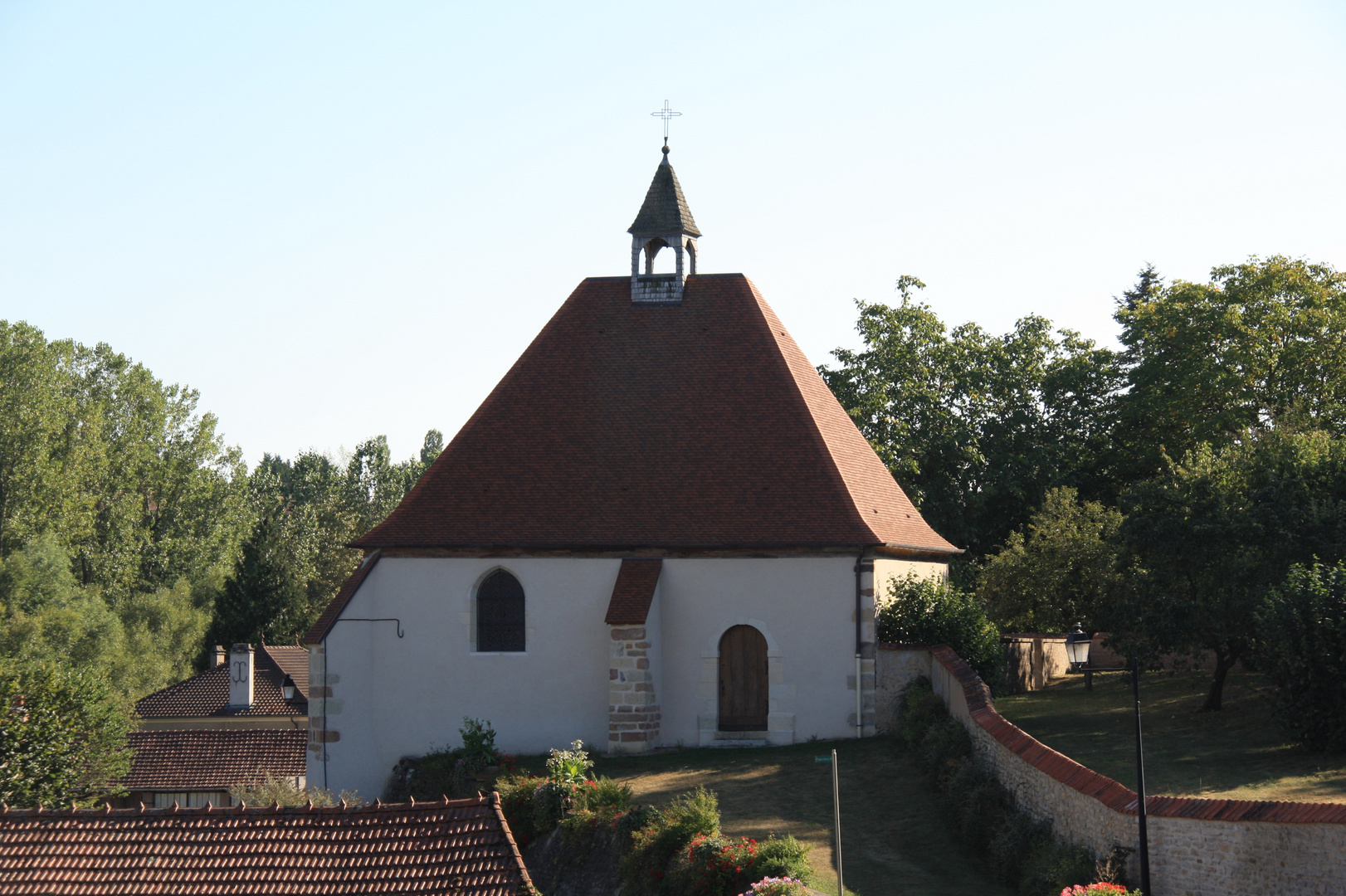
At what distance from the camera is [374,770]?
2452cm

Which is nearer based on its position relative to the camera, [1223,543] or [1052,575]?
[1223,543]

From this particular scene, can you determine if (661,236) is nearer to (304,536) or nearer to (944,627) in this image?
(944,627)

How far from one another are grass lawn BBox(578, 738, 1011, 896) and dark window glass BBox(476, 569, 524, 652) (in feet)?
11.1

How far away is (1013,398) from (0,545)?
42101 millimetres

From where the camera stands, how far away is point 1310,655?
17.7 metres

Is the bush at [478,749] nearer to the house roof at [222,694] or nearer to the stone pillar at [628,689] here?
the stone pillar at [628,689]

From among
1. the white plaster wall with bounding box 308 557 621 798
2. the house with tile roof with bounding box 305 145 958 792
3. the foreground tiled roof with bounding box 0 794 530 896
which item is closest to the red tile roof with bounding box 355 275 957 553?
the house with tile roof with bounding box 305 145 958 792

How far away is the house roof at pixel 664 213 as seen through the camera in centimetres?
2747

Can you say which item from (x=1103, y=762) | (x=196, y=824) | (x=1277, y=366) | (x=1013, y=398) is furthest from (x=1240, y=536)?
(x=1013, y=398)

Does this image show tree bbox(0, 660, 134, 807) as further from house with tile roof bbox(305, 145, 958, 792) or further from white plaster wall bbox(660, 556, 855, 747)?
white plaster wall bbox(660, 556, 855, 747)

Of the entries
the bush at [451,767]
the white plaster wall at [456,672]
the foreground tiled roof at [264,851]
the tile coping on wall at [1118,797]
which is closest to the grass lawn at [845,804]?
the tile coping on wall at [1118,797]

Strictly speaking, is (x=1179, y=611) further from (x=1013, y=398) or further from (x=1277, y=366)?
(x=1013, y=398)

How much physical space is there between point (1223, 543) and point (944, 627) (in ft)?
18.2

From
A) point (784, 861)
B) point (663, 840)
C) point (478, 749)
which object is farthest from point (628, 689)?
point (784, 861)
